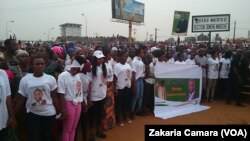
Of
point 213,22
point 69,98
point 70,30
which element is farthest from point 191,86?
point 70,30

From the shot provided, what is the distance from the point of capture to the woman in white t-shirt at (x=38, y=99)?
14.1ft

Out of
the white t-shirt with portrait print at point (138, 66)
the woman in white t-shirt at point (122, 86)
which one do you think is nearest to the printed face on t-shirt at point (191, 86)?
the white t-shirt with portrait print at point (138, 66)

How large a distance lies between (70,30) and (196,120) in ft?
342

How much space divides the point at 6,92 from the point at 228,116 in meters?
6.36

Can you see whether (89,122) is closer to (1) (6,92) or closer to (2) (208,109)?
(1) (6,92)

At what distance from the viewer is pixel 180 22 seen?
15.1 metres

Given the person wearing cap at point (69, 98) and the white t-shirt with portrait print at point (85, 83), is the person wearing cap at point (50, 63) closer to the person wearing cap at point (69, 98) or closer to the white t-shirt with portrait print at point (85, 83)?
the white t-shirt with portrait print at point (85, 83)

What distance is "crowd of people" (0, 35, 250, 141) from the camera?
171 inches

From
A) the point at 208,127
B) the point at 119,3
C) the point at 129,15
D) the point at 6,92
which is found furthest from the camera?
the point at 129,15

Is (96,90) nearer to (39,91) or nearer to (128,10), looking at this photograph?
(39,91)

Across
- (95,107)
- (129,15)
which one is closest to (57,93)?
(95,107)

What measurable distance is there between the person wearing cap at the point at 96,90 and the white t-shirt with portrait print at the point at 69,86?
90cm

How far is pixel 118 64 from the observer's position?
722 centimetres

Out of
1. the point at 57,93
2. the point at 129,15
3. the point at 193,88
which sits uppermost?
the point at 129,15
